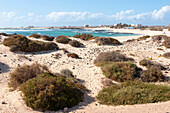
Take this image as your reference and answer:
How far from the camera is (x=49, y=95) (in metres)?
5.40

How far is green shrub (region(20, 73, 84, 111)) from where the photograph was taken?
531 centimetres

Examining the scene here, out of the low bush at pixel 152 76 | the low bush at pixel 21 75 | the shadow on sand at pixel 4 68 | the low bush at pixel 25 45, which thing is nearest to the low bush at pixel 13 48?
the low bush at pixel 25 45

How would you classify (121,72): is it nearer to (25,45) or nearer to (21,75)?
(21,75)

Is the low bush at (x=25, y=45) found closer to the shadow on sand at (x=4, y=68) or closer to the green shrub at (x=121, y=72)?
the shadow on sand at (x=4, y=68)

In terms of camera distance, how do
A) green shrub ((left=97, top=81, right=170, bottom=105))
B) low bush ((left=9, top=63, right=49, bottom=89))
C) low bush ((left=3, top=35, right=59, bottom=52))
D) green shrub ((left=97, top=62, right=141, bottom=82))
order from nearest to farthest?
green shrub ((left=97, top=81, right=170, bottom=105)) < low bush ((left=9, top=63, right=49, bottom=89)) < green shrub ((left=97, top=62, right=141, bottom=82)) < low bush ((left=3, top=35, right=59, bottom=52))

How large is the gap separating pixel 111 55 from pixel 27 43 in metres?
11.0

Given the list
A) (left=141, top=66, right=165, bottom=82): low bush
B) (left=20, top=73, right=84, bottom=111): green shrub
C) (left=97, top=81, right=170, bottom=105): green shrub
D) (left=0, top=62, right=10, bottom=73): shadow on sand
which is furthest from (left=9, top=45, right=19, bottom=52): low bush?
(left=141, top=66, right=165, bottom=82): low bush

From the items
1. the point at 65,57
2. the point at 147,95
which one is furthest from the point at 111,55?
the point at 147,95

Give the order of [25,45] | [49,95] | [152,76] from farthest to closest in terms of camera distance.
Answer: [25,45], [152,76], [49,95]

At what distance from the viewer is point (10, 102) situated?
18.7ft

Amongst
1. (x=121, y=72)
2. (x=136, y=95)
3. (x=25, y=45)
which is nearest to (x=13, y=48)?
(x=25, y=45)

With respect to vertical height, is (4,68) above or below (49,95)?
below

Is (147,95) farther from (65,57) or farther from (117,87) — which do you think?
(65,57)

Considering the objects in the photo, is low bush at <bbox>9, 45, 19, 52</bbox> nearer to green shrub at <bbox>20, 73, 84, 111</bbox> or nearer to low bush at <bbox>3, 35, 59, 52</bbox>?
low bush at <bbox>3, 35, 59, 52</bbox>
